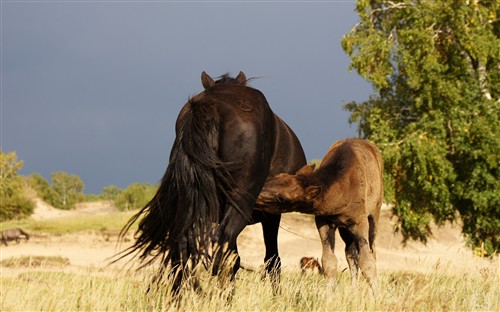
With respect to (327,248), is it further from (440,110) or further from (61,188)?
(61,188)

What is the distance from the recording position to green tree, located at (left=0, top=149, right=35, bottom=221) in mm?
57312

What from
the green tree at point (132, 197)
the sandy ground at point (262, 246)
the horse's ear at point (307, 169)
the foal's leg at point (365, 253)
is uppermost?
the green tree at point (132, 197)

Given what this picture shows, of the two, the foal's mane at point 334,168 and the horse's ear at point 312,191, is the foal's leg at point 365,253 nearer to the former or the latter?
the foal's mane at point 334,168

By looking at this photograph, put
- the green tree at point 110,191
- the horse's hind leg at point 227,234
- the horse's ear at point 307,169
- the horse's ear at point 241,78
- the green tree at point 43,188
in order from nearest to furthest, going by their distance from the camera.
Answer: the horse's hind leg at point 227,234, the horse's ear at point 307,169, the horse's ear at point 241,78, the green tree at point 43,188, the green tree at point 110,191

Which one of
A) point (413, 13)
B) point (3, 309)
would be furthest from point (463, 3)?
point (3, 309)

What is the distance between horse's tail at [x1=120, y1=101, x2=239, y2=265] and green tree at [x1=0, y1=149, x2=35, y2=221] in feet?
180

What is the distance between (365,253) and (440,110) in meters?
15.4

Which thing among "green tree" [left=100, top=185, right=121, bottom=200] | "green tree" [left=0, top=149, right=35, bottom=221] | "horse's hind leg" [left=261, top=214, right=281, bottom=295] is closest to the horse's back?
"horse's hind leg" [left=261, top=214, right=281, bottom=295]

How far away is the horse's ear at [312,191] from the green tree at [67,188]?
91.8 metres

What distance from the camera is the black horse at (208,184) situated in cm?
618

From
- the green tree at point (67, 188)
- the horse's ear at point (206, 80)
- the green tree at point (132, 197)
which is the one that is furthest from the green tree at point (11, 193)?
the horse's ear at point (206, 80)

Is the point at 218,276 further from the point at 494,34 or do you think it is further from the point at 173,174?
the point at 494,34

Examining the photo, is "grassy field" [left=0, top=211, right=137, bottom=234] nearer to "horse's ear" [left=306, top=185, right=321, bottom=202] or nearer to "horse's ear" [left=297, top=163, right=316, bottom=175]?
"horse's ear" [left=297, top=163, right=316, bottom=175]

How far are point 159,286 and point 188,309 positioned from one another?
1.53ft
